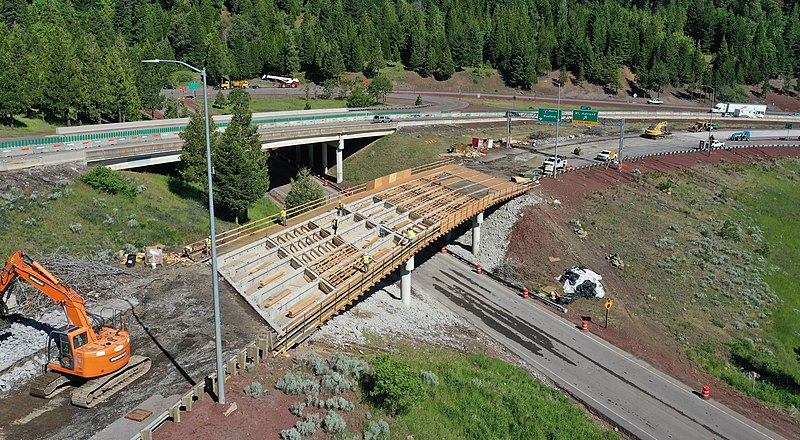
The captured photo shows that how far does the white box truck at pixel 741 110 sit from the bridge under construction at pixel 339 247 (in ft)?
259

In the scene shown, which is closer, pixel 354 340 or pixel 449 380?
pixel 449 380

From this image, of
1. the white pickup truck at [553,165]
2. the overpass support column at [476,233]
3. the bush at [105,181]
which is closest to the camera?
the bush at [105,181]

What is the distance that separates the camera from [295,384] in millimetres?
22266

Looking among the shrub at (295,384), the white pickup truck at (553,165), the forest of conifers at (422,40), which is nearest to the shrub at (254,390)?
the shrub at (295,384)

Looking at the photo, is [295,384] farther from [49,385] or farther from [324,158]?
[324,158]

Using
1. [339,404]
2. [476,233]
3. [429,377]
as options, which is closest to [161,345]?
[339,404]

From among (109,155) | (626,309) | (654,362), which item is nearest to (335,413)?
(654,362)

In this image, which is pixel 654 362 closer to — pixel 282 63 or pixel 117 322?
pixel 117 322

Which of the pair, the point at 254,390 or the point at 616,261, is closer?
the point at 254,390

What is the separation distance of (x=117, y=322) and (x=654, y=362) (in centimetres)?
2980

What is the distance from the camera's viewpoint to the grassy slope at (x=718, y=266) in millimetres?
37656

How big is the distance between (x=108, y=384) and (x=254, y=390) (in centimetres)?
513

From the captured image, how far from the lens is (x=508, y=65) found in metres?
134

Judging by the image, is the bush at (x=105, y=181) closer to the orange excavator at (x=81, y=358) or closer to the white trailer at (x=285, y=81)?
the orange excavator at (x=81, y=358)
